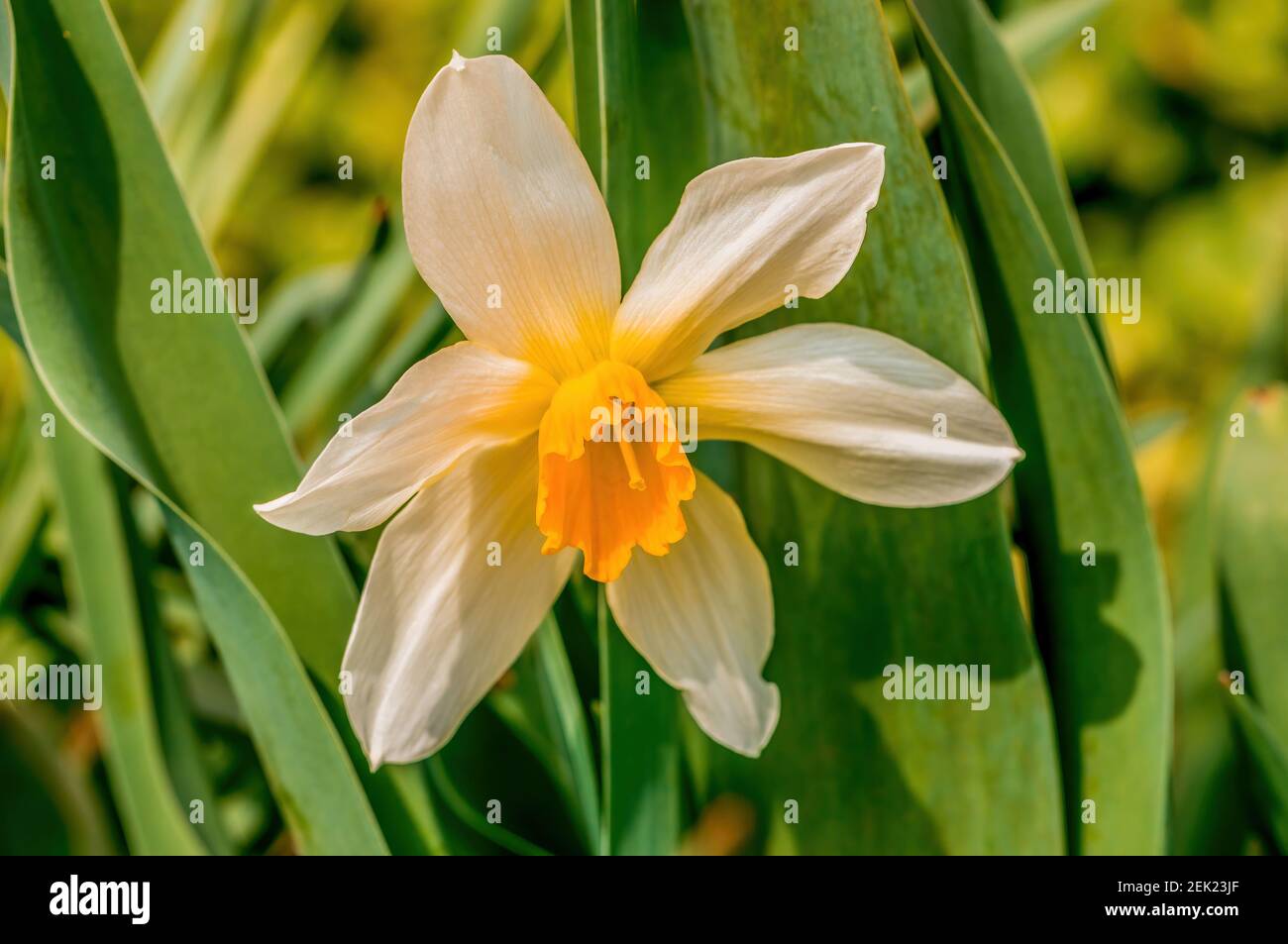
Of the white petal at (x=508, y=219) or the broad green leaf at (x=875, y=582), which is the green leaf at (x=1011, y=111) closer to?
the broad green leaf at (x=875, y=582)

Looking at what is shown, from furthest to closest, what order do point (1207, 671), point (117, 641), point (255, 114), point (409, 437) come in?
point (255, 114) → point (1207, 671) → point (117, 641) → point (409, 437)

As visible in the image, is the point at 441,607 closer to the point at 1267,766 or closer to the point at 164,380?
the point at 164,380

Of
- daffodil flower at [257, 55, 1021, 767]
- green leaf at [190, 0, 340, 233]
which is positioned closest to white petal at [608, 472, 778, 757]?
daffodil flower at [257, 55, 1021, 767]

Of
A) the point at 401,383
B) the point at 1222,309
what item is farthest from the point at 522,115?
the point at 1222,309

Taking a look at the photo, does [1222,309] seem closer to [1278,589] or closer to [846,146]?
[1278,589]

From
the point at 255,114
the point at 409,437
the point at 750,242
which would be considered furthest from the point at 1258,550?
the point at 255,114

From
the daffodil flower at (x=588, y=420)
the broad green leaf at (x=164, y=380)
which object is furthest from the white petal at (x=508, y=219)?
the broad green leaf at (x=164, y=380)
